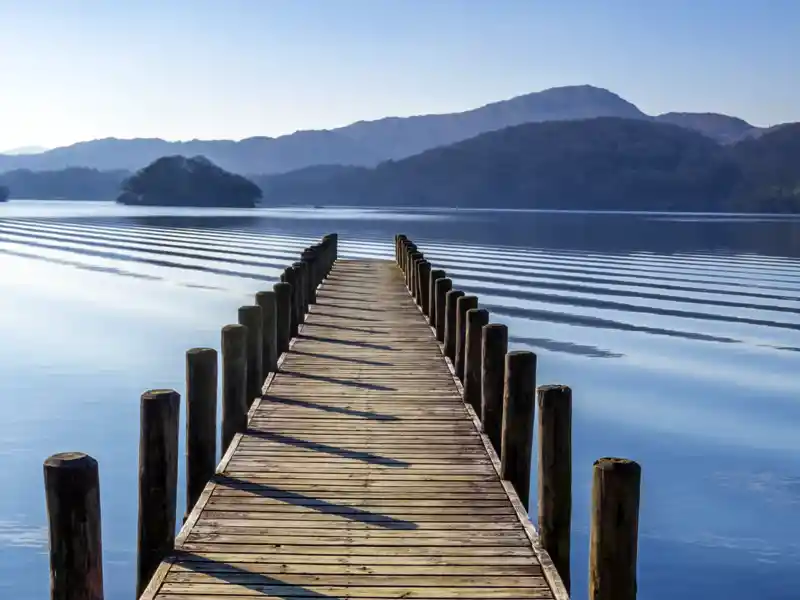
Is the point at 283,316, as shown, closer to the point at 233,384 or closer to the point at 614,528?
the point at 233,384

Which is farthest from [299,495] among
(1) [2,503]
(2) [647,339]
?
(2) [647,339]

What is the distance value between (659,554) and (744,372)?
1161 centimetres

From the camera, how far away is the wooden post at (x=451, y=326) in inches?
510

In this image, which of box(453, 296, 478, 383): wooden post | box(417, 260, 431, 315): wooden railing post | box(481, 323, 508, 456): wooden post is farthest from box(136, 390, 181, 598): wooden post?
box(417, 260, 431, 315): wooden railing post

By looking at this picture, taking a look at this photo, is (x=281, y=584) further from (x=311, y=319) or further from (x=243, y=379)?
(x=311, y=319)

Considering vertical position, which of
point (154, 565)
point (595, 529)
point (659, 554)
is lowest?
point (659, 554)

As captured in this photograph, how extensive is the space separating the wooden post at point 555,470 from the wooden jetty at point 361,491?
10 millimetres

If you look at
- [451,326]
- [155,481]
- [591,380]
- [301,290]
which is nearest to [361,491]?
[155,481]

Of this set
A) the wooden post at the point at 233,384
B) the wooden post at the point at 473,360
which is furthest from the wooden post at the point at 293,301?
the wooden post at the point at 233,384

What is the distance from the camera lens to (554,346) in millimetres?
25391

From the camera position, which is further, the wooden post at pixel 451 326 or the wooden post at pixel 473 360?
the wooden post at pixel 451 326

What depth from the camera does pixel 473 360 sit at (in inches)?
414

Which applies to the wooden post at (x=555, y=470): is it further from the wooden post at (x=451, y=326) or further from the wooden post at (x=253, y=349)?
the wooden post at (x=451, y=326)

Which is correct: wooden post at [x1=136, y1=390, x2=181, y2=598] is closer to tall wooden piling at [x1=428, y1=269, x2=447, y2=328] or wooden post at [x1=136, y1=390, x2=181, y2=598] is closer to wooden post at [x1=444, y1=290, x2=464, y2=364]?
wooden post at [x1=444, y1=290, x2=464, y2=364]
